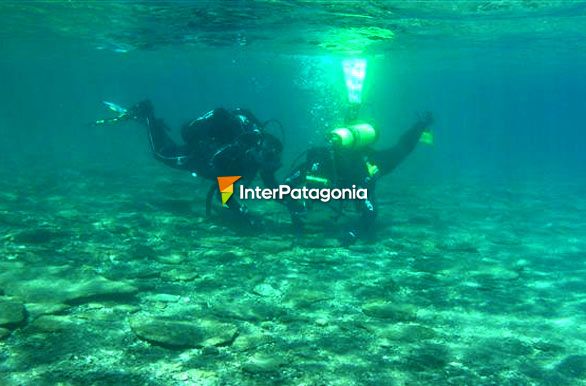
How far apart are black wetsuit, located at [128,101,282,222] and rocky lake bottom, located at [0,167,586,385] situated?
1663 mm

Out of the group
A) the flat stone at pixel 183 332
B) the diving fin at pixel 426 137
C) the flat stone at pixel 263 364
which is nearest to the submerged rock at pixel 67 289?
the flat stone at pixel 183 332

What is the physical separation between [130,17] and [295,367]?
19.6 metres

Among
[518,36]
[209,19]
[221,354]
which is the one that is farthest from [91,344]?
[518,36]

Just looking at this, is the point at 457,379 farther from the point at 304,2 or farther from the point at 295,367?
the point at 304,2

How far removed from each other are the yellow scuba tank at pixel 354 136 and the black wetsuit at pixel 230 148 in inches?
61.9

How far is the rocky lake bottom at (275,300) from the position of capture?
5434 mm

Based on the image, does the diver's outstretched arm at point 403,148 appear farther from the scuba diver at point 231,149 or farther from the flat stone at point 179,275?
the flat stone at point 179,275

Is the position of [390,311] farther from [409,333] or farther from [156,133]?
[156,133]

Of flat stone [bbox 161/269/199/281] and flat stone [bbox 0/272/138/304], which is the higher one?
flat stone [bbox 0/272/138/304]

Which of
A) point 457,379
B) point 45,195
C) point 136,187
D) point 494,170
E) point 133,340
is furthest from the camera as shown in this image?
point 494,170

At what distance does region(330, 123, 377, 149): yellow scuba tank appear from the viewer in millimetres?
11133

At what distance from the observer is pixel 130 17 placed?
20.5 meters

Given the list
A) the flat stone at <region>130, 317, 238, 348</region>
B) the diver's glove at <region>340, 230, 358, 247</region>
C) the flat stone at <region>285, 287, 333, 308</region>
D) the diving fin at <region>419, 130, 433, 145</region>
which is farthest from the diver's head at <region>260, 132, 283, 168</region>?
the flat stone at <region>130, 317, 238, 348</region>

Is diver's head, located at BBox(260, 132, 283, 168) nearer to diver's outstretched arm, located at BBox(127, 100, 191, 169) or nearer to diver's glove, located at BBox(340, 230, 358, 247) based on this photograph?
diver's glove, located at BBox(340, 230, 358, 247)
